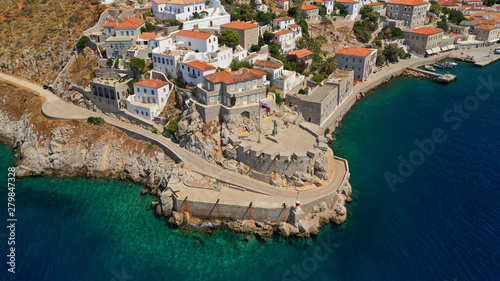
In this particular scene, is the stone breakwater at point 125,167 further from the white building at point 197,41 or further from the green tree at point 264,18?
the green tree at point 264,18

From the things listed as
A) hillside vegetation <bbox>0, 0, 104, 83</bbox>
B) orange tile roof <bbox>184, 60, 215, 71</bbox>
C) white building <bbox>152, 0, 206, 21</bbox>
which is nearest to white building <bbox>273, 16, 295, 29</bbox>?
white building <bbox>152, 0, 206, 21</bbox>

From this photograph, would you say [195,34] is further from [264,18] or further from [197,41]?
[264,18]

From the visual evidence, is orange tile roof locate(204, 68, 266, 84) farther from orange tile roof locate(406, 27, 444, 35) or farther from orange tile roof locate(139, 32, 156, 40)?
orange tile roof locate(406, 27, 444, 35)

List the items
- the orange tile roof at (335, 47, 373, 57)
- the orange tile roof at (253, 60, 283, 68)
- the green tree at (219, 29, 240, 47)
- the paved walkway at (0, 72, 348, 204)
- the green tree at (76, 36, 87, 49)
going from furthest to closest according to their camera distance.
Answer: the orange tile roof at (335, 47, 373, 57), the green tree at (76, 36, 87, 49), the green tree at (219, 29, 240, 47), the orange tile roof at (253, 60, 283, 68), the paved walkway at (0, 72, 348, 204)

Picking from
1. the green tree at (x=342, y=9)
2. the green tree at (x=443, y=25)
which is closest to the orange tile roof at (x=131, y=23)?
the green tree at (x=342, y=9)

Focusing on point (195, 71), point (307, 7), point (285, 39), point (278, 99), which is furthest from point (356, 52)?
point (195, 71)

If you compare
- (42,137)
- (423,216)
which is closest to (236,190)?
(423,216)
